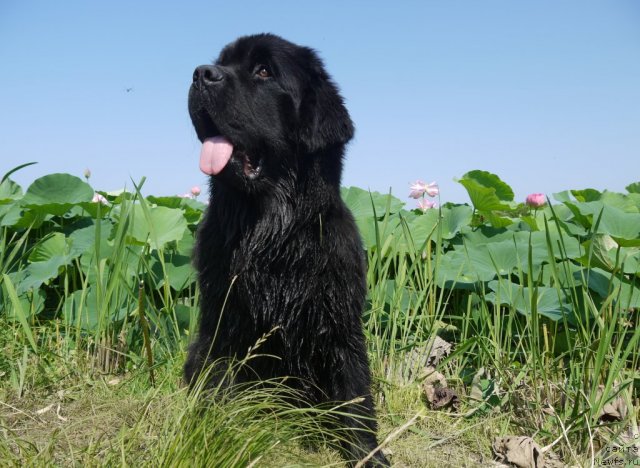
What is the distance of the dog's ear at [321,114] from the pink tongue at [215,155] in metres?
0.29

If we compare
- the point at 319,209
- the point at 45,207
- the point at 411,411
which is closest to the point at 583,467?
the point at 411,411

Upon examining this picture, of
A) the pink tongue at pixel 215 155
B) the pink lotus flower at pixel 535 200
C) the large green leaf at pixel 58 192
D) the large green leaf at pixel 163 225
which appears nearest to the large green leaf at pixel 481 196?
the pink lotus flower at pixel 535 200

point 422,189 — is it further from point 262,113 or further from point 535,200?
point 262,113

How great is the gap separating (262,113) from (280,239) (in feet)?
1.61

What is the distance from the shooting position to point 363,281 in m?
2.42

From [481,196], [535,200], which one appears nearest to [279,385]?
[481,196]

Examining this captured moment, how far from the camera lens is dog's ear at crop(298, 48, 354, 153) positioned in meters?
2.36

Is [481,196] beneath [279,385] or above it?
above

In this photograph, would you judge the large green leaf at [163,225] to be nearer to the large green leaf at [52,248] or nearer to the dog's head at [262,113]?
the large green leaf at [52,248]

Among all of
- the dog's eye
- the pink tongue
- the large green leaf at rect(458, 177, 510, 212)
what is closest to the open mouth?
the pink tongue

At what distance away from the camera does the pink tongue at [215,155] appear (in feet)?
7.50

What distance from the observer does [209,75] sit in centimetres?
229

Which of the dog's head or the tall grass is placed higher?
the dog's head

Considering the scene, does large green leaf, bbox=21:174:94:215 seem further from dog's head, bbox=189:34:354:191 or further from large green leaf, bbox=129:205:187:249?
dog's head, bbox=189:34:354:191
